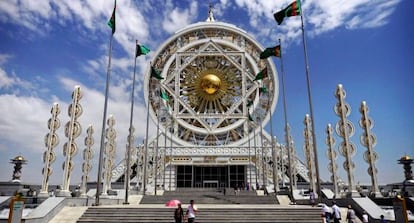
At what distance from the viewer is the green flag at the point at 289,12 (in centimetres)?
1631

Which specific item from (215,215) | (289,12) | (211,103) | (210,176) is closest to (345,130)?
(289,12)

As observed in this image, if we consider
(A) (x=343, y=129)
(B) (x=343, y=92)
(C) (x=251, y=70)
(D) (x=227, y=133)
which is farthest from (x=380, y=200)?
(C) (x=251, y=70)

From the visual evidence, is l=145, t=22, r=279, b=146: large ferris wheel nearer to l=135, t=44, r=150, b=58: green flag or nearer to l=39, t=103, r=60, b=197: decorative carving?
l=135, t=44, r=150, b=58: green flag

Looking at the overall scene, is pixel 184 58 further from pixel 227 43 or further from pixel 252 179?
pixel 252 179

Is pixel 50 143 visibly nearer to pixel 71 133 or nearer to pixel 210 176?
pixel 71 133

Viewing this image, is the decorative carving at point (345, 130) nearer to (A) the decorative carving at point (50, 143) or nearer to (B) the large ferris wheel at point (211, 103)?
(A) the decorative carving at point (50, 143)

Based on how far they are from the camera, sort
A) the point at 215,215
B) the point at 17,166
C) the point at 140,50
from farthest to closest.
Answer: the point at 17,166, the point at 140,50, the point at 215,215

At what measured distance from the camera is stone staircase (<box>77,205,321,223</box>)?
38.4 feet

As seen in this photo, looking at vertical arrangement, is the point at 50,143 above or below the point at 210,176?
above

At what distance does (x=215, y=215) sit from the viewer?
12.1 metres

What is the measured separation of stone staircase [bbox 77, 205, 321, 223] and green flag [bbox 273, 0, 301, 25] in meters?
9.86

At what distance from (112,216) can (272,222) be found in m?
6.10

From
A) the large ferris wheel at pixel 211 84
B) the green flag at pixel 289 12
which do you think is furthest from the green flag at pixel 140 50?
the large ferris wheel at pixel 211 84

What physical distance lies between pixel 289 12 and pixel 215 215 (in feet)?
36.0
